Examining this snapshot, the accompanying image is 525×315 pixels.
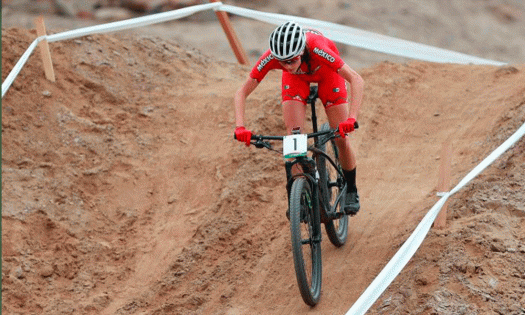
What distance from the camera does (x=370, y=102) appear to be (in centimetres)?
1120

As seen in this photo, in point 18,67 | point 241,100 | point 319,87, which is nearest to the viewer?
point 241,100

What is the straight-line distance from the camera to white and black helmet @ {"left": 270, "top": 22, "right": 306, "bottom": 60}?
22.7 ft

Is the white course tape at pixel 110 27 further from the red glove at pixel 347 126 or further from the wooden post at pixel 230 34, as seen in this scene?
the red glove at pixel 347 126

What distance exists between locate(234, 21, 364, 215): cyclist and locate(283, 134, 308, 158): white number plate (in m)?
0.30

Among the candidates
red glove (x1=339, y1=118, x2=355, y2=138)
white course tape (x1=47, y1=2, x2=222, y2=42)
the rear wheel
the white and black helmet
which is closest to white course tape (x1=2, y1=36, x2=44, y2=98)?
white course tape (x1=47, y1=2, x2=222, y2=42)

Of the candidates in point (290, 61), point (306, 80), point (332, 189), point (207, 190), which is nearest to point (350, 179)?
point (332, 189)

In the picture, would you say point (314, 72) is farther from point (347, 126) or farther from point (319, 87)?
point (347, 126)

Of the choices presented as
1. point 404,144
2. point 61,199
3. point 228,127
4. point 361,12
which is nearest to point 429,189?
point 404,144

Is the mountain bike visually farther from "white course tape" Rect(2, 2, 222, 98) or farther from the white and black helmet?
"white course tape" Rect(2, 2, 222, 98)

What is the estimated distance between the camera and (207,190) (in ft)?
31.5

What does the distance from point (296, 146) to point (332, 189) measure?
1314mm

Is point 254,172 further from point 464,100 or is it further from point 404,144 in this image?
point 464,100

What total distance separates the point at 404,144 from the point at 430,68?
2.38 meters

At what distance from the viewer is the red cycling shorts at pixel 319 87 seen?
7.55 meters
